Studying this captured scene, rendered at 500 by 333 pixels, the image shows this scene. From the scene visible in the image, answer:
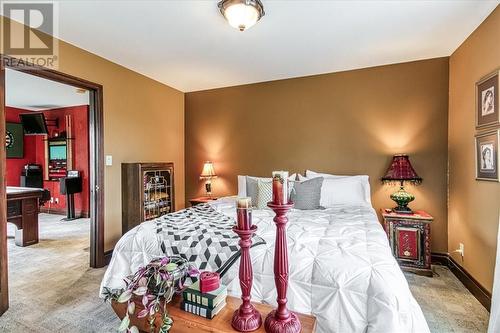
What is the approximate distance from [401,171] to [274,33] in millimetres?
2088

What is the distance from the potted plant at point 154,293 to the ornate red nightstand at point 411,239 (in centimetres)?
246

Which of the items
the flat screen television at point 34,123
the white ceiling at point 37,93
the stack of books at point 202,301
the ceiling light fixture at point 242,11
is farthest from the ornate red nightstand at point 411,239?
the flat screen television at point 34,123

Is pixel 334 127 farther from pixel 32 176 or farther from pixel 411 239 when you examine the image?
pixel 32 176

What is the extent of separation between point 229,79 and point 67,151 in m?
4.50

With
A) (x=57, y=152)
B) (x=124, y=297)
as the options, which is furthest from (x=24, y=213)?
(x=124, y=297)

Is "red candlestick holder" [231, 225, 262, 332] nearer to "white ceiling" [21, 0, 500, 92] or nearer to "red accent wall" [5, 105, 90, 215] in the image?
"white ceiling" [21, 0, 500, 92]

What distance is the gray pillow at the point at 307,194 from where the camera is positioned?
2.85 m

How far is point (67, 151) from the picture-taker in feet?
19.5

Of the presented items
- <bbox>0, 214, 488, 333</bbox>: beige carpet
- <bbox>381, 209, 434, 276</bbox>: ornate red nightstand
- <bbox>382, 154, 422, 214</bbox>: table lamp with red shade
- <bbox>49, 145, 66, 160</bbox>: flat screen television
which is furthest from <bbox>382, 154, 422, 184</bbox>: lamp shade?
<bbox>49, 145, 66, 160</bbox>: flat screen television

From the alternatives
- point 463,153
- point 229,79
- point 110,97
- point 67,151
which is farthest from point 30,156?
point 463,153

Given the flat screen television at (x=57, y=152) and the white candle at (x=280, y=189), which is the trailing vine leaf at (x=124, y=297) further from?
the flat screen television at (x=57, y=152)

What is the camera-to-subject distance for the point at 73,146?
5.91 metres

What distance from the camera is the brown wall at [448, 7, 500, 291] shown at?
2170 millimetres

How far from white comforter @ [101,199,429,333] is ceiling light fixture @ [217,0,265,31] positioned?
1.69 m
